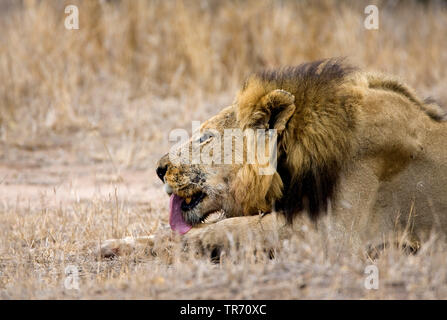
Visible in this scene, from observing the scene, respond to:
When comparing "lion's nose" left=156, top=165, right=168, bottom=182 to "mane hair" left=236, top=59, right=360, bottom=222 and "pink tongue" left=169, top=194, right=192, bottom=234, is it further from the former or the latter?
"mane hair" left=236, top=59, right=360, bottom=222

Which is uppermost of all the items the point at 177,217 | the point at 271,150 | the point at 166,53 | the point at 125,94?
the point at 166,53

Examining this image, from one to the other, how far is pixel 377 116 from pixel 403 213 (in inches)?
23.1


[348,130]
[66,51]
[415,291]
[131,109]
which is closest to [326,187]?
[348,130]

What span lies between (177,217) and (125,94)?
610cm

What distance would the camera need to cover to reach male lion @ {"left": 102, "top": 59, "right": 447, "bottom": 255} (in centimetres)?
437

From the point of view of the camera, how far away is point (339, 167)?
14.4 ft

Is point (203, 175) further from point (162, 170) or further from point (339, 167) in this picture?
point (339, 167)

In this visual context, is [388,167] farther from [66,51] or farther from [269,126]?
[66,51]

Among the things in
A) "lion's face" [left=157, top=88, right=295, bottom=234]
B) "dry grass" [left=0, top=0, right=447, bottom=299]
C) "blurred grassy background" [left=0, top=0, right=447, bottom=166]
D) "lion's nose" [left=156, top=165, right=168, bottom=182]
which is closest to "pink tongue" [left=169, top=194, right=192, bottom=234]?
"lion's face" [left=157, top=88, right=295, bottom=234]

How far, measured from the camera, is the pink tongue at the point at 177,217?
4.84 meters

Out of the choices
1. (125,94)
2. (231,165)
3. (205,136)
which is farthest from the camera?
(125,94)

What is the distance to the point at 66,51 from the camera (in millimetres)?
10578

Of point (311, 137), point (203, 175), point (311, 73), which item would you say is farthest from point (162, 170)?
point (311, 73)

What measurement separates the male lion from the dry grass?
259 millimetres
